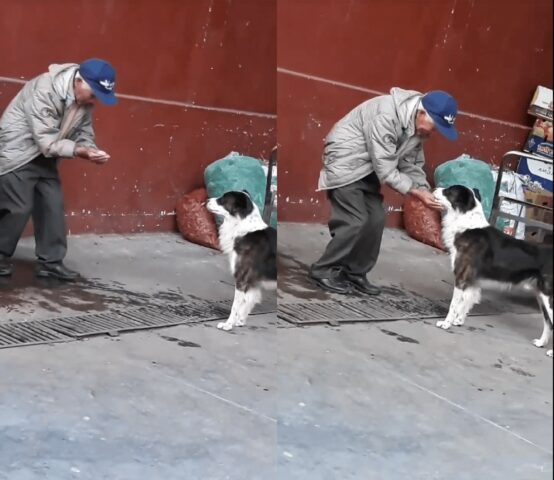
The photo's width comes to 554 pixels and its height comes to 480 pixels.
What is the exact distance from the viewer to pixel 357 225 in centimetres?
131

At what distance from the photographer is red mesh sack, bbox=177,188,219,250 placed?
1.50 meters

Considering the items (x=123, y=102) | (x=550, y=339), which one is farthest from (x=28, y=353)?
(x=550, y=339)

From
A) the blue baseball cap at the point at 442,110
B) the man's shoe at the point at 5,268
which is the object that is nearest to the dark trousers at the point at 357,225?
the blue baseball cap at the point at 442,110

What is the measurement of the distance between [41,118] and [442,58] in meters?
0.64

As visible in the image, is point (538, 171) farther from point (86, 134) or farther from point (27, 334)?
point (27, 334)

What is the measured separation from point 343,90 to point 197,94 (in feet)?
1.01

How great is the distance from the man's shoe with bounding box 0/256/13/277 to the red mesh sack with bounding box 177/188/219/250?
0.95 ft

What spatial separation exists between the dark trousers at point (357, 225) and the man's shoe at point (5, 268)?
54 centimetres

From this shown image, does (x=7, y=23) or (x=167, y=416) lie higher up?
(x=7, y=23)

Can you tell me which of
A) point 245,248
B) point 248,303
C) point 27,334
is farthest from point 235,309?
point 27,334

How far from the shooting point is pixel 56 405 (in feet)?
5.17

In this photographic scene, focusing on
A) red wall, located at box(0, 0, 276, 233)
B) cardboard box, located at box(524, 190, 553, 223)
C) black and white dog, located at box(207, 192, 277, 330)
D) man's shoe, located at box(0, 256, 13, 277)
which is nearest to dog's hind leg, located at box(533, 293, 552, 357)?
cardboard box, located at box(524, 190, 553, 223)

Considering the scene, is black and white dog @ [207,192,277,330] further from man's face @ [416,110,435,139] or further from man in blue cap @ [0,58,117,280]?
man's face @ [416,110,435,139]

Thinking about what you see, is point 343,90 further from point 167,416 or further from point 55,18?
point 167,416
